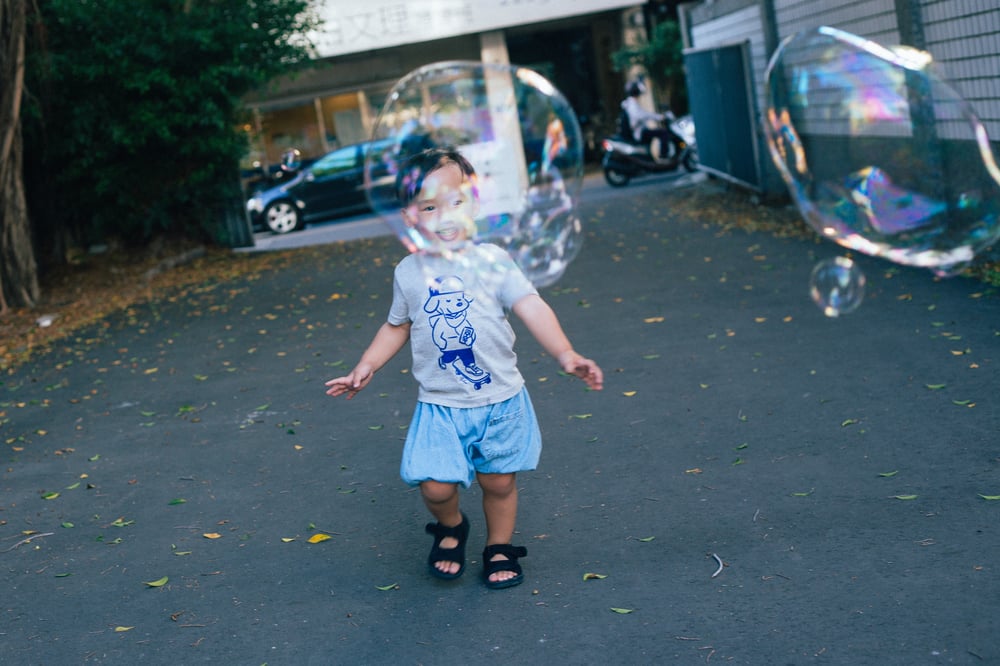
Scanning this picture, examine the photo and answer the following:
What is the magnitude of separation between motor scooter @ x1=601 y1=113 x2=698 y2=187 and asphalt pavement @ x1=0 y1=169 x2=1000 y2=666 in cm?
1267

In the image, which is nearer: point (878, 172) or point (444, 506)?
point (444, 506)

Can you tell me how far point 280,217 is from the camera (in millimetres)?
24156

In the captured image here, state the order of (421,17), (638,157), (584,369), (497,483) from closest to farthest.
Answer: (584,369)
(497,483)
(638,157)
(421,17)

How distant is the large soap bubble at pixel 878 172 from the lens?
17.4 ft

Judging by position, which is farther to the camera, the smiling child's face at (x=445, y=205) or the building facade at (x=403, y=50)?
the building facade at (x=403, y=50)

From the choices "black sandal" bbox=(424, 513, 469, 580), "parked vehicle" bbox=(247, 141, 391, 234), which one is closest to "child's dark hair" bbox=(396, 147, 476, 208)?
"black sandal" bbox=(424, 513, 469, 580)

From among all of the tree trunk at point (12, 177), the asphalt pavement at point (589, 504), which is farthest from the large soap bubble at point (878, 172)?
the tree trunk at point (12, 177)

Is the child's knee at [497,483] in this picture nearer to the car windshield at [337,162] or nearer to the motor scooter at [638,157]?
the motor scooter at [638,157]

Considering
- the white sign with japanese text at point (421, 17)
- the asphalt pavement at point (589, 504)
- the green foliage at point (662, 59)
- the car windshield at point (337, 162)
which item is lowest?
the asphalt pavement at point (589, 504)

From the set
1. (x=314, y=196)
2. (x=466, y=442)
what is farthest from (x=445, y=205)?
(x=314, y=196)

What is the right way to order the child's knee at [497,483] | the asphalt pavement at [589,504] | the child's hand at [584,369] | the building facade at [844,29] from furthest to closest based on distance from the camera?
the building facade at [844,29], the child's knee at [497,483], the child's hand at [584,369], the asphalt pavement at [589,504]

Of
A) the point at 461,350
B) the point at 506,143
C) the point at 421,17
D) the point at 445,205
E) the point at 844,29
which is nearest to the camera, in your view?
the point at 445,205

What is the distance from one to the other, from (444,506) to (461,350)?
61cm

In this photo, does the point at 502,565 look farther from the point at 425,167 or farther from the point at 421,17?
the point at 421,17
